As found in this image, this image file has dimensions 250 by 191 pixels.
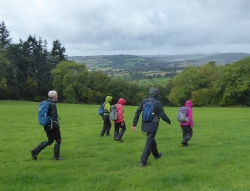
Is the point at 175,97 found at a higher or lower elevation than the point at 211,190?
lower

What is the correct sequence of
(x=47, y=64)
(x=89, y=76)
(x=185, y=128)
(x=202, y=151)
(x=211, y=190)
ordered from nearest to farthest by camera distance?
(x=211, y=190)
(x=202, y=151)
(x=185, y=128)
(x=89, y=76)
(x=47, y=64)

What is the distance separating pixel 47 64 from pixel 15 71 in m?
12.3

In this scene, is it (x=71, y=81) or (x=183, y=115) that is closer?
(x=183, y=115)

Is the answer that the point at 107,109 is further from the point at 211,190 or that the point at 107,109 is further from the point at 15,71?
the point at 15,71

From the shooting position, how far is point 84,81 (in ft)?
263

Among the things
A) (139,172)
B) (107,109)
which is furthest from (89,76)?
(139,172)

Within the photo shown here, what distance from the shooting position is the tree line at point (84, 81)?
228 feet

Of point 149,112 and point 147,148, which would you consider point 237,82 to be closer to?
point 147,148

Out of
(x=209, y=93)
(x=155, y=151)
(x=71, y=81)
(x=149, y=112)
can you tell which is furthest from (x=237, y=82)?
(x=149, y=112)

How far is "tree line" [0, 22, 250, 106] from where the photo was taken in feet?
228

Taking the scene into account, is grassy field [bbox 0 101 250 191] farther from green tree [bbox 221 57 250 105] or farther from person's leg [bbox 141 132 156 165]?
green tree [bbox 221 57 250 105]

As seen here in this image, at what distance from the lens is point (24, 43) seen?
85.6 m

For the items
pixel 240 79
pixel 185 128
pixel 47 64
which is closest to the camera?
pixel 185 128

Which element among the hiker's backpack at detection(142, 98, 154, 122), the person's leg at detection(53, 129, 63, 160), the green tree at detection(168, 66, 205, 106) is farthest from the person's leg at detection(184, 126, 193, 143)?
the green tree at detection(168, 66, 205, 106)
